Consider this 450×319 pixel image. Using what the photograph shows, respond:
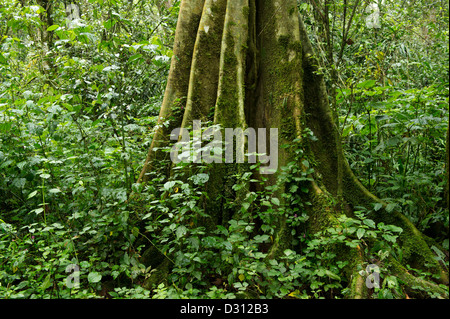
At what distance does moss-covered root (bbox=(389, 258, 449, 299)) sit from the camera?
225cm

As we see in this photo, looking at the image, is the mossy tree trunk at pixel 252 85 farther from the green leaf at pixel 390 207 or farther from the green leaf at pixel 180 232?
the green leaf at pixel 180 232

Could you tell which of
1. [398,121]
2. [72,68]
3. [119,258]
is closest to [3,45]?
[72,68]

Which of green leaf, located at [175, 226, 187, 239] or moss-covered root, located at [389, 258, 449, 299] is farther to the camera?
green leaf, located at [175, 226, 187, 239]

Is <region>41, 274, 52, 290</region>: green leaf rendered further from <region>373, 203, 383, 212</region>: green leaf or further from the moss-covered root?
<region>373, 203, 383, 212</region>: green leaf

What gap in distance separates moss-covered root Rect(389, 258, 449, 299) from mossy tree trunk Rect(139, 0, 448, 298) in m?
0.66

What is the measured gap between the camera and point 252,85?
365 cm

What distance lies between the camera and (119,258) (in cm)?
288

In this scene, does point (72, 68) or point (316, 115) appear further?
point (316, 115)

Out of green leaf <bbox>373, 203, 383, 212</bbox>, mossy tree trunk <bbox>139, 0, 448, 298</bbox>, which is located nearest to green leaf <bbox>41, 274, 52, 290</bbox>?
mossy tree trunk <bbox>139, 0, 448, 298</bbox>

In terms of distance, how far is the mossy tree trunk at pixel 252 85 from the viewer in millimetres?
3234

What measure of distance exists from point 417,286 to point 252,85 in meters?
2.38

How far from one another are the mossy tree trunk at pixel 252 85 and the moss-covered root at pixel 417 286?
659mm
